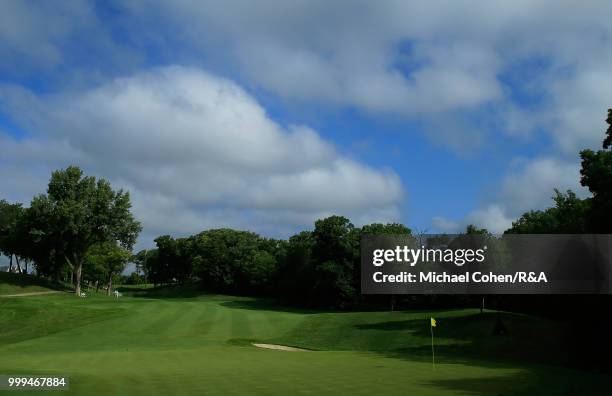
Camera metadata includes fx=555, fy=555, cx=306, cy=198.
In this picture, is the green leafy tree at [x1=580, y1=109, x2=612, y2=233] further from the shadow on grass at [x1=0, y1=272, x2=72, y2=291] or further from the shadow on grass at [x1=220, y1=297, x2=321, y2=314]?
the shadow on grass at [x1=0, y1=272, x2=72, y2=291]

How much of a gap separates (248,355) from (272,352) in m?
3.22

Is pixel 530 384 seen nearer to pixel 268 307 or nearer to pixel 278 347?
pixel 278 347

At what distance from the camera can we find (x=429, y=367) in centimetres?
2636

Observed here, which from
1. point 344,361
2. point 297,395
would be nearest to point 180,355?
point 344,361

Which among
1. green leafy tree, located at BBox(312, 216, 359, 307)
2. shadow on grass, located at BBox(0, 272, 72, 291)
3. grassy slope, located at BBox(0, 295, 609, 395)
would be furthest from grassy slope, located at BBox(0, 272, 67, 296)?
green leafy tree, located at BBox(312, 216, 359, 307)

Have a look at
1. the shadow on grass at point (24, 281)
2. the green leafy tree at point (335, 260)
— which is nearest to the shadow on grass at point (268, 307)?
the green leafy tree at point (335, 260)

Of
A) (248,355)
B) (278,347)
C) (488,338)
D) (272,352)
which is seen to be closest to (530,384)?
(248,355)

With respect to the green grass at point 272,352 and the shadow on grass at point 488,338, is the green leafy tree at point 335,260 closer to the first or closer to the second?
the green grass at point 272,352

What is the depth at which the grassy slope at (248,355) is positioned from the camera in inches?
744

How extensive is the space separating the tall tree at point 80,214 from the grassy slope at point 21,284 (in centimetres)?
463

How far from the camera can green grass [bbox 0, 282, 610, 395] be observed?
62.5 ft

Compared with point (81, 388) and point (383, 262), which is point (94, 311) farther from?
point (81, 388)

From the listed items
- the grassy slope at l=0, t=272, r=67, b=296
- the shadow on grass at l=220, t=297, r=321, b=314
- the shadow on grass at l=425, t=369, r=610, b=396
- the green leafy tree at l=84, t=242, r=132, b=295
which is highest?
the green leafy tree at l=84, t=242, r=132, b=295

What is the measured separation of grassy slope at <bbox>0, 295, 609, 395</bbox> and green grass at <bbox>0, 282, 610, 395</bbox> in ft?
0.26
